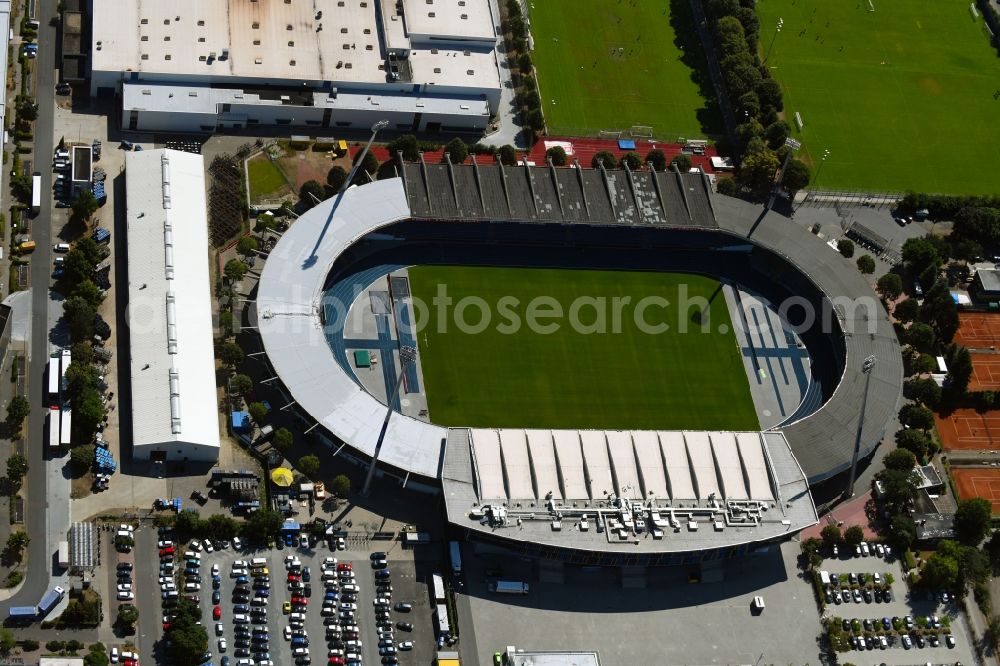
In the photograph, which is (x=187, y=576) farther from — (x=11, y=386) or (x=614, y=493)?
(x=614, y=493)

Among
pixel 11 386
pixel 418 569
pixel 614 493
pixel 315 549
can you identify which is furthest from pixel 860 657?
pixel 11 386

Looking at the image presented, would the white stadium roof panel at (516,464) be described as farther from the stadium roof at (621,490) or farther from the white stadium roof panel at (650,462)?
the white stadium roof panel at (650,462)

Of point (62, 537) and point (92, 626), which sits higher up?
point (62, 537)

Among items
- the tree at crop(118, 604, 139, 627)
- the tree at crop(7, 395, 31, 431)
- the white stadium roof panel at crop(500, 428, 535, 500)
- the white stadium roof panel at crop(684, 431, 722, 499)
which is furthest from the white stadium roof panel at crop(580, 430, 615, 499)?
the tree at crop(7, 395, 31, 431)

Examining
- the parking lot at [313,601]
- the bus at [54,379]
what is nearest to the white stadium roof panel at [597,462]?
the parking lot at [313,601]

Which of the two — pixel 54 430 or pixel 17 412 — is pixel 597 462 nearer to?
pixel 54 430

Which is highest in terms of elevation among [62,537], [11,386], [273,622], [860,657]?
[11,386]

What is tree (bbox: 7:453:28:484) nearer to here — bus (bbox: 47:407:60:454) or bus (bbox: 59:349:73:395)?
bus (bbox: 47:407:60:454)
